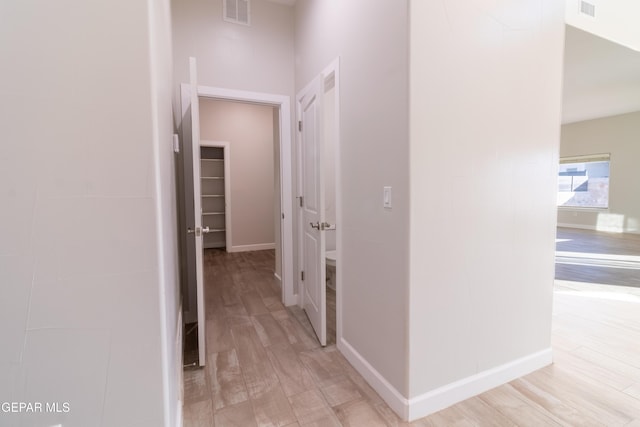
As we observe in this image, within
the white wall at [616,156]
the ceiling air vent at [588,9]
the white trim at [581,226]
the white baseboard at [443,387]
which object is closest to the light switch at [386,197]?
the white baseboard at [443,387]

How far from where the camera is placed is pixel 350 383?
1.89m

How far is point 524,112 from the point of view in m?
1.85

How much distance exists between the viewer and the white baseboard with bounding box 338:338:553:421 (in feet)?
5.24

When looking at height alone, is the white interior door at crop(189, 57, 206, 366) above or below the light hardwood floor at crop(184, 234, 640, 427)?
above

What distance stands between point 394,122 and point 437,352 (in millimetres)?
1306

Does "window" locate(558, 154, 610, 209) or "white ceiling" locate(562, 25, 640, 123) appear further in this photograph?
"window" locate(558, 154, 610, 209)

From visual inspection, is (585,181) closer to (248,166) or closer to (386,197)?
Answer: (248,166)

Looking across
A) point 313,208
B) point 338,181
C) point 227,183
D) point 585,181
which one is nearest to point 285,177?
point 313,208

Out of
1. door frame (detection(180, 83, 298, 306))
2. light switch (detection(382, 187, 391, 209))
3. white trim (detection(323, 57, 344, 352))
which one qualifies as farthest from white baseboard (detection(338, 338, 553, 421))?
door frame (detection(180, 83, 298, 306))

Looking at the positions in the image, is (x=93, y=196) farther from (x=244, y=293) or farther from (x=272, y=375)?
(x=244, y=293)

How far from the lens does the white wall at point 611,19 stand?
258cm

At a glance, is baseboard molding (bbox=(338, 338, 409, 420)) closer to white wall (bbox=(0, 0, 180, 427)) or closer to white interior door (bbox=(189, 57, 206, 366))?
white interior door (bbox=(189, 57, 206, 366))

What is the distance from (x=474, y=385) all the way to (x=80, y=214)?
216cm

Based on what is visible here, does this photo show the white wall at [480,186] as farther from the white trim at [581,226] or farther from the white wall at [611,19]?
the white trim at [581,226]
